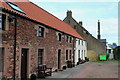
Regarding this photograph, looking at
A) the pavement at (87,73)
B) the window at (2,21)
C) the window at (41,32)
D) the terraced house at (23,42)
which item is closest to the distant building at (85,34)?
the pavement at (87,73)

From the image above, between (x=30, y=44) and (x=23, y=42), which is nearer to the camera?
(x=23, y=42)

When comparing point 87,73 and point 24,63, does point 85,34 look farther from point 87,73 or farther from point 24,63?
point 24,63

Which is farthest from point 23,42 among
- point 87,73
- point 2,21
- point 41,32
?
point 87,73

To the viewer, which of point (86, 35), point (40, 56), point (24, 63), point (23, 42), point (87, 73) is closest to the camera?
point (23, 42)

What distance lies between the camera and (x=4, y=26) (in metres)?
8.69

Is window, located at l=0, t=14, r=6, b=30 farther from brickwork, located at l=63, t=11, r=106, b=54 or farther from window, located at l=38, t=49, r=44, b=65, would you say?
brickwork, located at l=63, t=11, r=106, b=54

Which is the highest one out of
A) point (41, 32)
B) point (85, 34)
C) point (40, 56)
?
point (85, 34)

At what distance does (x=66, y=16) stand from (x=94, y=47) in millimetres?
9387

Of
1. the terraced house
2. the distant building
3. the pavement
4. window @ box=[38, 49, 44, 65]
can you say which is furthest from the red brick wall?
the distant building

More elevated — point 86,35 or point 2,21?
point 86,35

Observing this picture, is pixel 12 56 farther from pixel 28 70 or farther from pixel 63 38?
pixel 63 38

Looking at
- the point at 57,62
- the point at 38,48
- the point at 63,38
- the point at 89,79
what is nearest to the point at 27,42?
the point at 38,48

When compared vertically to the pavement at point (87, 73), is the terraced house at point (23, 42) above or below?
above

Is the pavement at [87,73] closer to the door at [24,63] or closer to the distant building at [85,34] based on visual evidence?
the door at [24,63]
